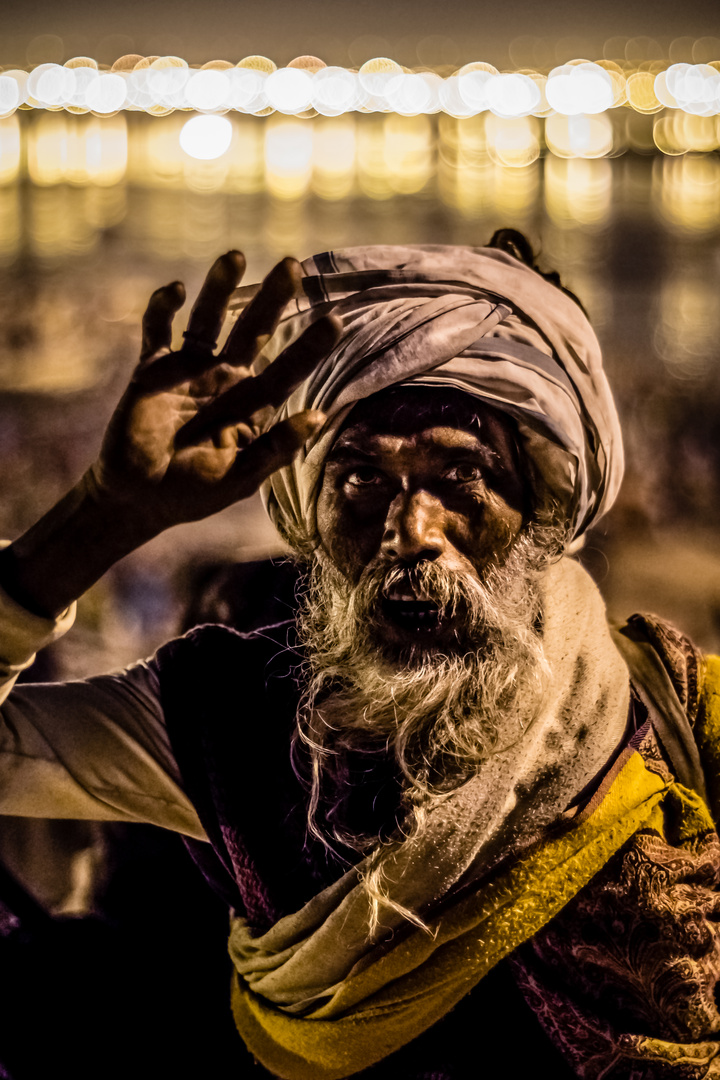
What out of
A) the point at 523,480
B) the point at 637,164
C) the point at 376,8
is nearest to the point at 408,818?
the point at 523,480

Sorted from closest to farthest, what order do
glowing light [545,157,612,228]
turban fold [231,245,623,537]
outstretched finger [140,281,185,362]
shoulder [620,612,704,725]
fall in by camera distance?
outstretched finger [140,281,185,362] → turban fold [231,245,623,537] → shoulder [620,612,704,725] → glowing light [545,157,612,228]

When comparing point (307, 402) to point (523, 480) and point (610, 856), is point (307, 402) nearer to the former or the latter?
point (523, 480)

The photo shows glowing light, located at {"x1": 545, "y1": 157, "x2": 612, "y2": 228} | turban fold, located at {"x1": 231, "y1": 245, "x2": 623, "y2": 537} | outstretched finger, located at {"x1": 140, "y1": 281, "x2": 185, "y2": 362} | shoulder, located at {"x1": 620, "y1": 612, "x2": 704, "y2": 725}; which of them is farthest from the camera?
glowing light, located at {"x1": 545, "y1": 157, "x2": 612, "y2": 228}

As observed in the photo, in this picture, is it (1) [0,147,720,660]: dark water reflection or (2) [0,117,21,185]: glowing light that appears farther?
(2) [0,117,21,185]: glowing light

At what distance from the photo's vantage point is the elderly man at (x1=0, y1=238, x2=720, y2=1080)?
1.15 meters

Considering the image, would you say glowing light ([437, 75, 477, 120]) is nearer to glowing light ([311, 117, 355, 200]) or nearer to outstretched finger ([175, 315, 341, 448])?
glowing light ([311, 117, 355, 200])

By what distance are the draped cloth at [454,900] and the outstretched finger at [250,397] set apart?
57 centimetres

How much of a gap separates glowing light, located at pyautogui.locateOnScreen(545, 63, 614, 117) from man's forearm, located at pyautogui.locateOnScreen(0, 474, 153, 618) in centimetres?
98

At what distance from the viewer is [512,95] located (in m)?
1.40

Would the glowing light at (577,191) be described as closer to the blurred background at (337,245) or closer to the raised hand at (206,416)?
the blurred background at (337,245)

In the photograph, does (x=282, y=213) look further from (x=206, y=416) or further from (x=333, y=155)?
(x=206, y=416)

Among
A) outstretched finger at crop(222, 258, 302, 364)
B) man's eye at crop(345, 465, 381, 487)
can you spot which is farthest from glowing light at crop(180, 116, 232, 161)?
man's eye at crop(345, 465, 381, 487)

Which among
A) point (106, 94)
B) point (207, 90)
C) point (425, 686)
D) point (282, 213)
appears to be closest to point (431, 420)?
point (425, 686)

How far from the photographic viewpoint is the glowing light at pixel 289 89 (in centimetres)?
140
